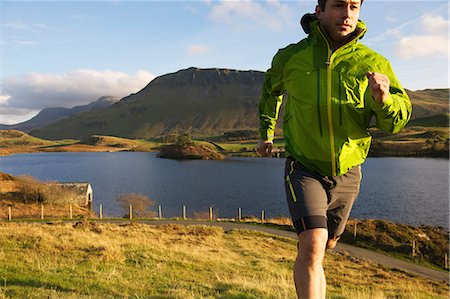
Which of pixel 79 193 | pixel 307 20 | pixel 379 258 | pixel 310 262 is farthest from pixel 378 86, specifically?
pixel 79 193

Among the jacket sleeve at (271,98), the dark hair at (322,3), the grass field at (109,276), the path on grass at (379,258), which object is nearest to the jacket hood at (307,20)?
the dark hair at (322,3)

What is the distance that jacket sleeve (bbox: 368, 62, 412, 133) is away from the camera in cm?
285

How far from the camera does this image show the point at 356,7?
3.21 m

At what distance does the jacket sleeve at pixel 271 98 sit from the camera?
3617 mm

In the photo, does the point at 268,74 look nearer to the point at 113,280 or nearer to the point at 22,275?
the point at 113,280

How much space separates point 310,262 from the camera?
122 inches

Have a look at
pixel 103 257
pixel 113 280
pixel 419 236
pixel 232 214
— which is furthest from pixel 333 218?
pixel 232 214

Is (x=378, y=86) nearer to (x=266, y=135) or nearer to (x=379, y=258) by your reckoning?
(x=266, y=135)

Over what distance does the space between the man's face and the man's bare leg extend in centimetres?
179

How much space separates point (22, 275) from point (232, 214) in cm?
4132

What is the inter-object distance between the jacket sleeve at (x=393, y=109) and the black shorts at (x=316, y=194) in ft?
1.97

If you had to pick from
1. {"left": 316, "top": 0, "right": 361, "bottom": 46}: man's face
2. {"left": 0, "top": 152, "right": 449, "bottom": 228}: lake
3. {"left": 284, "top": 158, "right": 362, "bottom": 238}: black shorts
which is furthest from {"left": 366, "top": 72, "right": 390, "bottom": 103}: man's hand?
{"left": 0, "top": 152, "right": 449, "bottom": 228}: lake

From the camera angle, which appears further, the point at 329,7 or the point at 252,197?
the point at 252,197

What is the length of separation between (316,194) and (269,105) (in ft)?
4.17
